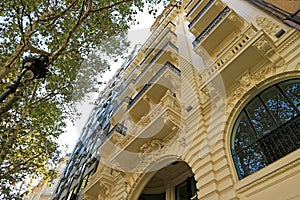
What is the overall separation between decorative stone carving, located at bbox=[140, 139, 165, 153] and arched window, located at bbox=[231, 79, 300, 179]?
3545 millimetres

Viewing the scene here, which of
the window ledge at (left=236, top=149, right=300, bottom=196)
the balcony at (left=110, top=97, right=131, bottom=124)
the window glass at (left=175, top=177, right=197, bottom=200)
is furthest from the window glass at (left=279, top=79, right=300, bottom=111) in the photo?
the balcony at (left=110, top=97, right=131, bottom=124)

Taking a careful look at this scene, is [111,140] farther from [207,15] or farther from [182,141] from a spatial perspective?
[207,15]

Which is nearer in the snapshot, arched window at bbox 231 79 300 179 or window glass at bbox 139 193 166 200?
arched window at bbox 231 79 300 179

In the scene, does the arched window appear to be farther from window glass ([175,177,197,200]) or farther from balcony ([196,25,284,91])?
window glass ([175,177,197,200])

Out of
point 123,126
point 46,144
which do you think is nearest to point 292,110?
point 123,126

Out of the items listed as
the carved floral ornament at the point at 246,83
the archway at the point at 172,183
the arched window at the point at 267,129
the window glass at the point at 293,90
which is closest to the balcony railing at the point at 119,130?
the archway at the point at 172,183

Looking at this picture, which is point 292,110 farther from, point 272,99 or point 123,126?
point 123,126

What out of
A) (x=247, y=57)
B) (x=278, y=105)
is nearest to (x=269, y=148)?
(x=278, y=105)

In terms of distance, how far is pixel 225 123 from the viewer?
7281 mm

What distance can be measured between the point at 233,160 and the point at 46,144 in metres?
11.2

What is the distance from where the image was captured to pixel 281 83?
658cm

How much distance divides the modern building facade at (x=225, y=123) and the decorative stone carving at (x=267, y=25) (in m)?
0.05

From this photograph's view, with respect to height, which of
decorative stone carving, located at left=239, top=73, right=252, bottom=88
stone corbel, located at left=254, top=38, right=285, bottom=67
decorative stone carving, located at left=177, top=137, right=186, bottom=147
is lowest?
decorative stone carving, located at left=177, top=137, right=186, bottom=147

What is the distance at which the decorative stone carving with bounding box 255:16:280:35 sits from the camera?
7.80 m
